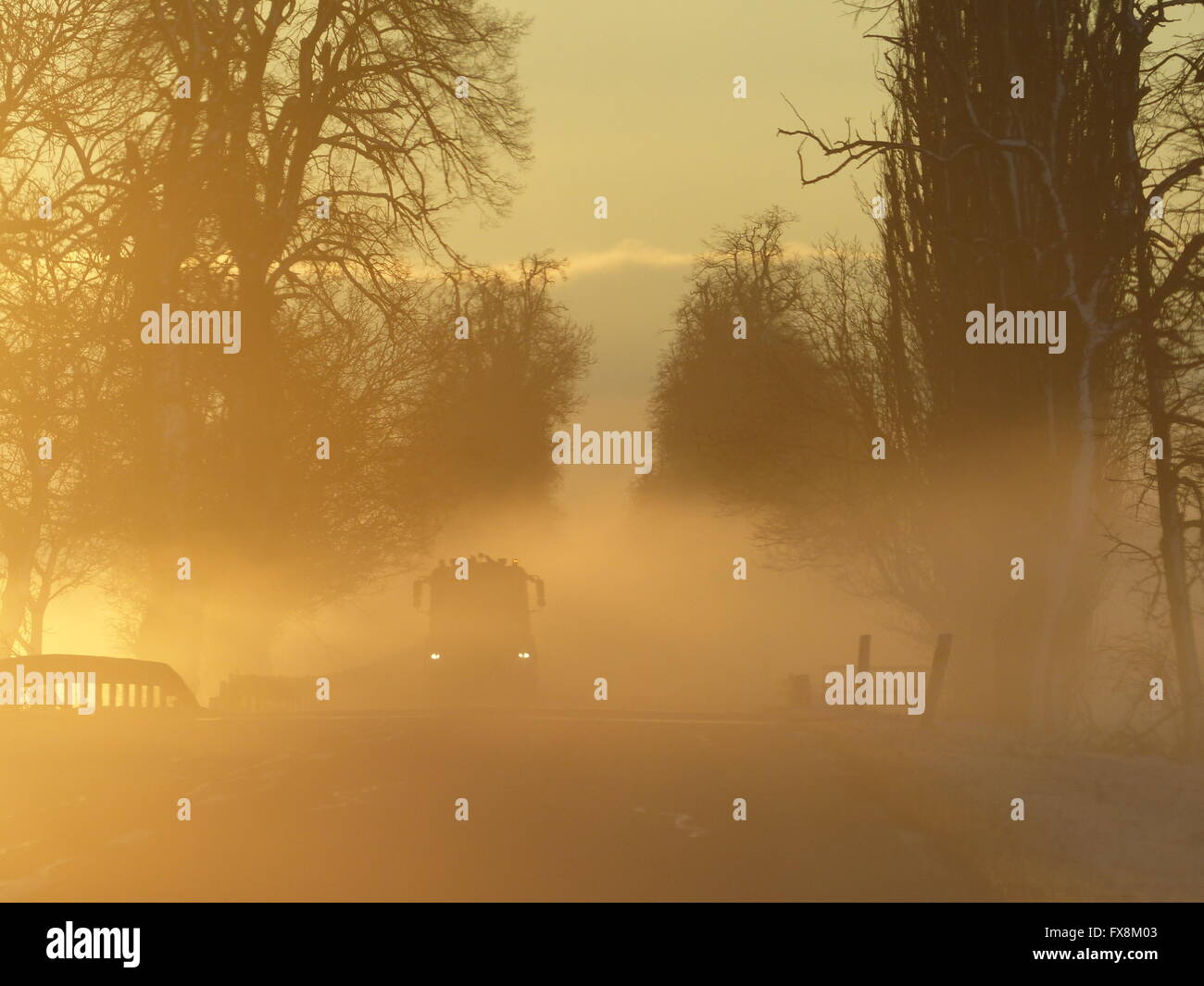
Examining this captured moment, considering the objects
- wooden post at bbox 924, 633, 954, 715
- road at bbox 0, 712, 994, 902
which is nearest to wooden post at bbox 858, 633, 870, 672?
wooden post at bbox 924, 633, 954, 715

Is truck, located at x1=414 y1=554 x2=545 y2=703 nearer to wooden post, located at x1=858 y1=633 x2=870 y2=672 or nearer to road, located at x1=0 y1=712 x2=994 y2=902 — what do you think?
wooden post, located at x1=858 y1=633 x2=870 y2=672

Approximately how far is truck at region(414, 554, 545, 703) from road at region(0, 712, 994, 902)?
60.8 ft

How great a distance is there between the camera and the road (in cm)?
1038

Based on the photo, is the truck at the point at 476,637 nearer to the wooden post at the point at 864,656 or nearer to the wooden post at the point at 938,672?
the wooden post at the point at 864,656

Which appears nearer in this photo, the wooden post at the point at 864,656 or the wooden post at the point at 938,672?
the wooden post at the point at 938,672

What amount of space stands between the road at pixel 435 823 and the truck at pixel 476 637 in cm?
1854

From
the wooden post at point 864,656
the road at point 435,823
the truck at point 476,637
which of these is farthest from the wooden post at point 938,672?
the truck at point 476,637

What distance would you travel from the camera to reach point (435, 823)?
12859 mm

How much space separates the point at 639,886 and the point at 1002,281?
66.3 ft

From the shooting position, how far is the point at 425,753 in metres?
18.5

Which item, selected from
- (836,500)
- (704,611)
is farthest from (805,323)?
(704,611)

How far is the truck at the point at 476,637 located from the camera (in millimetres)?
39188

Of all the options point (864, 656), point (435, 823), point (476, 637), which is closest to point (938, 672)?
point (864, 656)
